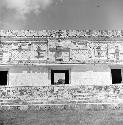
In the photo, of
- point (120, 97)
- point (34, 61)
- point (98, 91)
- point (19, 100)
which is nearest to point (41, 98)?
point (19, 100)

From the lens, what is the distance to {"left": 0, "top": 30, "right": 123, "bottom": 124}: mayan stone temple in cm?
1049

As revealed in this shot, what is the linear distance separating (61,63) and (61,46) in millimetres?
784

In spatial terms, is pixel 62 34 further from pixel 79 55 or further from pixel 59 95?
pixel 59 95

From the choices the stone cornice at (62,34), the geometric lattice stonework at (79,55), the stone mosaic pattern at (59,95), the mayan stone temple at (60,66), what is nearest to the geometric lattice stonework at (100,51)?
the mayan stone temple at (60,66)

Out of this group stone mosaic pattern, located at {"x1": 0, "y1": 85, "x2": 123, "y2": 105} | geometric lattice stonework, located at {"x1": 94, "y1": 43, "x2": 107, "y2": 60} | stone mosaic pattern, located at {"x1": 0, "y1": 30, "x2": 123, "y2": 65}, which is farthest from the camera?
geometric lattice stonework, located at {"x1": 94, "y1": 43, "x2": 107, "y2": 60}

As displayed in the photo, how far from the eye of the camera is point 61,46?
1098cm

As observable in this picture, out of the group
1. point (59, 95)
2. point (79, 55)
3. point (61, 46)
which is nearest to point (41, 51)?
point (61, 46)

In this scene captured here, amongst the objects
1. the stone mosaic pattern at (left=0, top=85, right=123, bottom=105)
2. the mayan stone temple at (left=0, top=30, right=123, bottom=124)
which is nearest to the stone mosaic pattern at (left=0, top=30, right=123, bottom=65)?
the mayan stone temple at (left=0, top=30, right=123, bottom=124)

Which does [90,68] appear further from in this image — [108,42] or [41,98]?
[41,98]

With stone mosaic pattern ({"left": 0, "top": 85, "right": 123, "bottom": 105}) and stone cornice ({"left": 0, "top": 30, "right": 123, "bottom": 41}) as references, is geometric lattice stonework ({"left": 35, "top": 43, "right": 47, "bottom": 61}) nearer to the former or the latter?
stone cornice ({"left": 0, "top": 30, "right": 123, "bottom": 41})

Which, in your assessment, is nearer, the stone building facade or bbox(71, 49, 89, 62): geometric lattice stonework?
the stone building facade

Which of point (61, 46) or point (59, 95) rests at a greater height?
point (61, 46)

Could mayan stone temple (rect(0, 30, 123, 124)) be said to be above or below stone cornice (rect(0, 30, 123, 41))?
below

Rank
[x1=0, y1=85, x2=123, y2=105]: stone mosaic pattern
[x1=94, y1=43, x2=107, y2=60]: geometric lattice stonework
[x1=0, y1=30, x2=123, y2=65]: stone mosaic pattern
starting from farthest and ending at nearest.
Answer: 1. [x1=94, y1=43, x2=107, y2=60]: geometric lattice stonework
2. [x1=0, y1=30, x2=123, y2=65]: stone mosaic pattern
3. [x1=0, y1=85, x2=123, y2=105]: stone mosaic pattern
